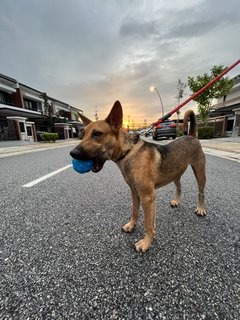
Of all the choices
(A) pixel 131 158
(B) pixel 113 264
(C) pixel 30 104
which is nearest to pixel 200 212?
(A) pixel 131 158

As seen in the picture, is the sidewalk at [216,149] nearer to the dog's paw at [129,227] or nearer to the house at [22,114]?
the dog's paw at [129,227]

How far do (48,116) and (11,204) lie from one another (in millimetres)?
33379

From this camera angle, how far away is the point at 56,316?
3.37 feet

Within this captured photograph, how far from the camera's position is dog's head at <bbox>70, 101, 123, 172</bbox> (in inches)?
66.5

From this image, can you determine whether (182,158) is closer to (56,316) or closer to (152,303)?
(152,303)

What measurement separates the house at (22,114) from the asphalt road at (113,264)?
28.4 metres

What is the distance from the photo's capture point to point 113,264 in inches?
57.5

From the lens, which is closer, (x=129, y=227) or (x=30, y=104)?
(x=129, y=227)

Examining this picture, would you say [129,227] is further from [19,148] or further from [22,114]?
[22,114]

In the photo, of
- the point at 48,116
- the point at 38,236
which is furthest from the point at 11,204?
the point at 48,116

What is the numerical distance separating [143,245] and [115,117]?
1409 mm

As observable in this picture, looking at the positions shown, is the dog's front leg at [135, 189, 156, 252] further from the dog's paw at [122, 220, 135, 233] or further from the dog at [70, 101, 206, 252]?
the dog's paw at [122, 220, 135, 233]

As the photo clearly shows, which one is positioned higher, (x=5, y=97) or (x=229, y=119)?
(x=5, y=97)

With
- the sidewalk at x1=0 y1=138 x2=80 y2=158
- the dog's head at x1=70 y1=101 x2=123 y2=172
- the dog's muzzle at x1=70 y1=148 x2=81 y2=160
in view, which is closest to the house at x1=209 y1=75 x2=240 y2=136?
the sidewalk at x1=0 y1=138 x2=80 y2=158
